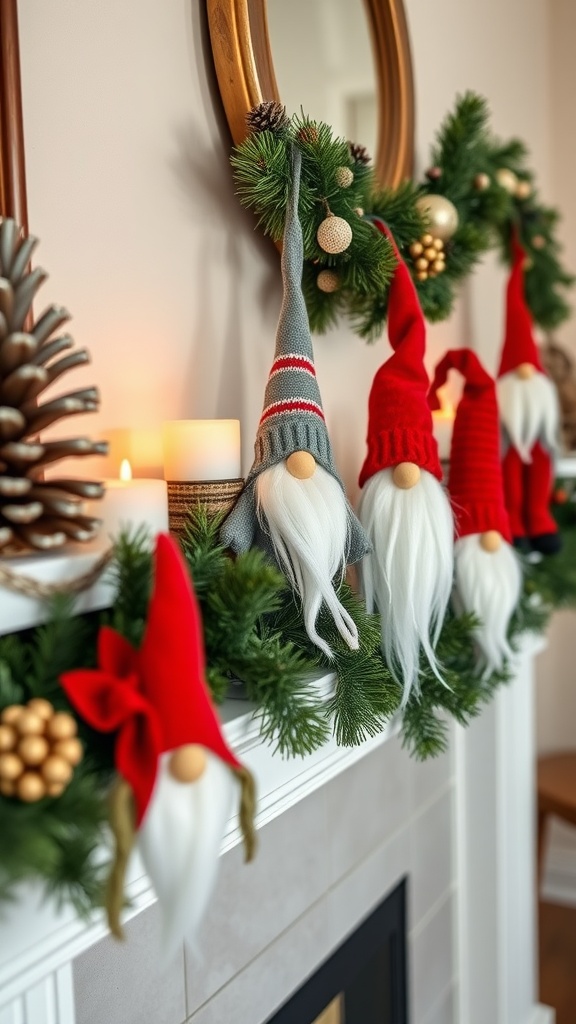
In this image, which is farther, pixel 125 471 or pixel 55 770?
pixel 125 471

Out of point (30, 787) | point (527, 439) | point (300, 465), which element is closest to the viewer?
point (30, 787)

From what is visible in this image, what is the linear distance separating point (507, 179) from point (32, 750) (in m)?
1.12

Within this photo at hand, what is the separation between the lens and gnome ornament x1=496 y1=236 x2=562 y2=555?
1205mm

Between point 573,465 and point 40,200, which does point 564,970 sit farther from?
point 40,200

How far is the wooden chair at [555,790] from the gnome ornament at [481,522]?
3.53 ft

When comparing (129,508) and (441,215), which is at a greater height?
(441,215)

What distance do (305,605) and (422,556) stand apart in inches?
5.8

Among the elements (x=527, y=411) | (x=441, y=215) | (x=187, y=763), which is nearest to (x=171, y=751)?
(x=187, y=763)

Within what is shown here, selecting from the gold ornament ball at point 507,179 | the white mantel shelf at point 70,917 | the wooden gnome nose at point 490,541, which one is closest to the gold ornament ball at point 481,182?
the gold ornament ball at point 507,179

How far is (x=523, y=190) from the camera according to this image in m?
1.32

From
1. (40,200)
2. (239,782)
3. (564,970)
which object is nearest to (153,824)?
(239,782)

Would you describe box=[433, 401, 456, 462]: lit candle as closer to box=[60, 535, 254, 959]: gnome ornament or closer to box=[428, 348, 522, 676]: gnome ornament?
box=[428, 348, 522, 676]: gnome ornament

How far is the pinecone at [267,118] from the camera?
76 cm

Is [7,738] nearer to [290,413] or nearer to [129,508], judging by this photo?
[129,508]
